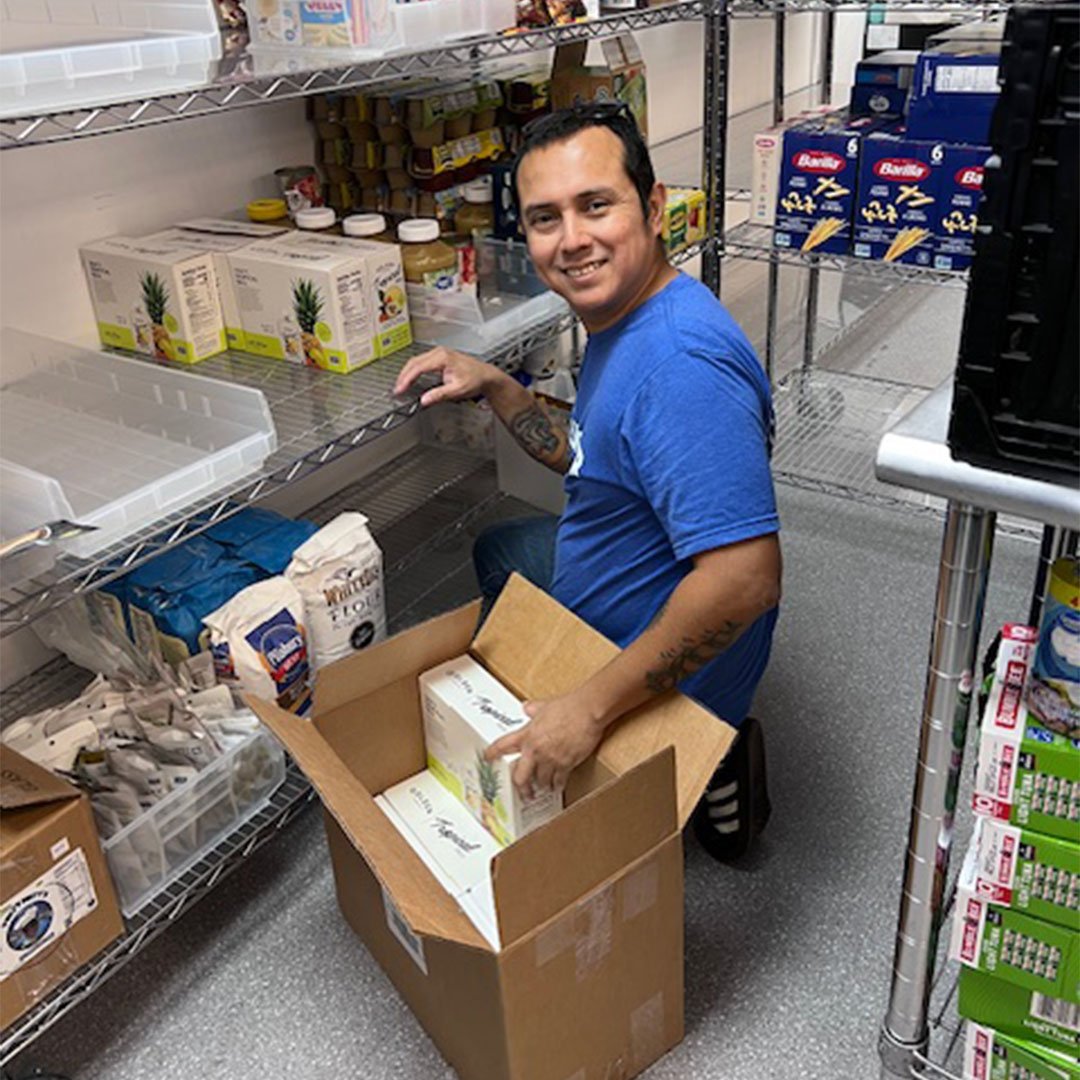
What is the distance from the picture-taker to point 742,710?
1567 mm

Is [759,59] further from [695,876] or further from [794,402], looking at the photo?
[695,876]

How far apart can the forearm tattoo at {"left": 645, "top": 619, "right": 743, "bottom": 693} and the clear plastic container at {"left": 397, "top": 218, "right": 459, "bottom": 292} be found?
2.80ft

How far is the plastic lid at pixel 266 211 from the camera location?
6.36 feet

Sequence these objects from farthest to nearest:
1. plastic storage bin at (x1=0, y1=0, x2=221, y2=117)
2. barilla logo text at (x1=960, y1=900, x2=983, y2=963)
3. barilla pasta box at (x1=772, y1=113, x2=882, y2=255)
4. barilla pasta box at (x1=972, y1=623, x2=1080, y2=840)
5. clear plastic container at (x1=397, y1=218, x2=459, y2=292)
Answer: barilla pasta box at (x1=772, y1=113, x2=882, y2=255), clear plastic container at (x1=397, y1=218, x2=459, y2=292), plastic storage bin at (x1=0, y1=0, x2=221, y2=117), barilla logo text at (x1=960, y1=900, x2=983, y2=963), barilla pasta box at (x1=972, y1=623, x2=1080, y2=840)

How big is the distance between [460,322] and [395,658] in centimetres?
65

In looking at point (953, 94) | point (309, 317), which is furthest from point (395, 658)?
point (953, 94)

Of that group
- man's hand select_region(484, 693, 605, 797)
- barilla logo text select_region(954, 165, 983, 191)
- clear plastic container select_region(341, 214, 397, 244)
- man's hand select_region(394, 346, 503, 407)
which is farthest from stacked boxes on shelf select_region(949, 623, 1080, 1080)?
barilla logo text select_region(954, 165, 983, 191)

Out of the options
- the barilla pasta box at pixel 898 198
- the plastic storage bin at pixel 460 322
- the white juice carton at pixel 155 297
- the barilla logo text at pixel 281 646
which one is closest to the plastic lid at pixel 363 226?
the plastic storage bin at pixel 460 322

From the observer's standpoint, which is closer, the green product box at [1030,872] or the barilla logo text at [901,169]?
the green product box at [1030,872]

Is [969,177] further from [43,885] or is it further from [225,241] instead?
[43,885]

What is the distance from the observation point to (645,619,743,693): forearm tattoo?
127 centimetres

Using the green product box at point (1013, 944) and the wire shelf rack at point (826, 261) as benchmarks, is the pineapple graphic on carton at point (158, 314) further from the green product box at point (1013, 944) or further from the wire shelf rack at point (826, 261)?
the green product box at point (1013, 944)

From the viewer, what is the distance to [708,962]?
152 cm

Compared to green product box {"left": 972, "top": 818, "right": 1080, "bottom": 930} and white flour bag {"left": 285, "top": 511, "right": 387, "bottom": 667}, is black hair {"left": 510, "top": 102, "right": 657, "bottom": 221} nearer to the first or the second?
white flour bag {"left": 285, "top": 511, "right": 387, "bottom": 667}
